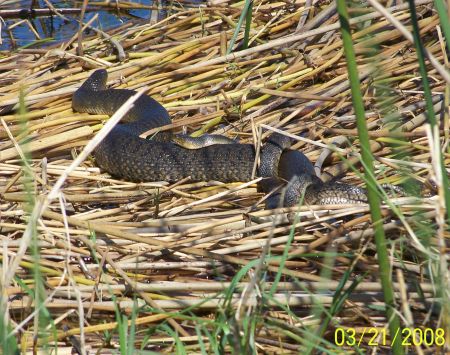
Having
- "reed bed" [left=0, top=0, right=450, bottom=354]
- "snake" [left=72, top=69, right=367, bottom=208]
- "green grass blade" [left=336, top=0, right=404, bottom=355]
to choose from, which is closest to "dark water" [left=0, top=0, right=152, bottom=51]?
"reed bed" [left=0, top=0, right=450, bottom=354]

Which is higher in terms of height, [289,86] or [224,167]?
[289,86]

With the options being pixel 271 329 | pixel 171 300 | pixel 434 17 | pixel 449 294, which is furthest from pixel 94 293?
pixel 434 17

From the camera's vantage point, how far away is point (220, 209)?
3.95 metres

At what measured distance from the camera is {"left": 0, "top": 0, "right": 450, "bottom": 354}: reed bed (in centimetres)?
260

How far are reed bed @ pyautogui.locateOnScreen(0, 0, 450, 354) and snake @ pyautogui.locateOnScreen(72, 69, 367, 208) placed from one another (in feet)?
0.35

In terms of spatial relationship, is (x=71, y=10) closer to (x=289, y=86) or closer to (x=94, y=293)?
(x=289, y=86)

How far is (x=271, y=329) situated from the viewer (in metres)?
2.76

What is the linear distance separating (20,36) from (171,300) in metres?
5.38
